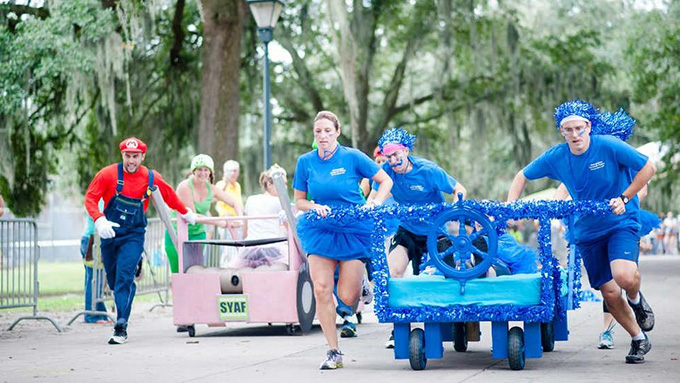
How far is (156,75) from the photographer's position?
24.7m

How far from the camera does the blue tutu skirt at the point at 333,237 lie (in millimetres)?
8477

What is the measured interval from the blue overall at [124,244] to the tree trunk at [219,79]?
914 centimetres

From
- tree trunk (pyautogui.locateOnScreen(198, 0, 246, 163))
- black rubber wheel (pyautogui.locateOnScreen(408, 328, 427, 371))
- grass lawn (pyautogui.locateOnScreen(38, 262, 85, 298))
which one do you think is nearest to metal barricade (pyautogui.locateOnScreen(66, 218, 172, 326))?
tree trunk (pyautogui.locateOnScreen(198, 0, 246, 163))

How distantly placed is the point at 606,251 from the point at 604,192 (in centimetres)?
43

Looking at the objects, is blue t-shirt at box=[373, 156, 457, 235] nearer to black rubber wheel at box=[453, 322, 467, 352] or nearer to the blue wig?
black rubber wheel at box=[453, 322, 467, 352]

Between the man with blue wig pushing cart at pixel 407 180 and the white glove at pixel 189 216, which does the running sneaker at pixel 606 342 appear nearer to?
the man with blue wig pushing cart at pixel 407 180

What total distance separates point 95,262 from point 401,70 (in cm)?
1684

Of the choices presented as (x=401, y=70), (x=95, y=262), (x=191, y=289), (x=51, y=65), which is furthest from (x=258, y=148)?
(x=191, y=289)

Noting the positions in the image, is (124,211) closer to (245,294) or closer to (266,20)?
(245,294)

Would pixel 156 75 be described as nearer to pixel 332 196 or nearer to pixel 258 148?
pixel 258 148

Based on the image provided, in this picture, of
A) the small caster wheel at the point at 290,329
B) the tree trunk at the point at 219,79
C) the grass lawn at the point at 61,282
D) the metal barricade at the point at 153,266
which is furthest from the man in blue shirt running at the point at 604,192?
the grass lawn at the point at 61,282

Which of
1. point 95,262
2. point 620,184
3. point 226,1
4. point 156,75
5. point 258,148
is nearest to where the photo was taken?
point 620,184

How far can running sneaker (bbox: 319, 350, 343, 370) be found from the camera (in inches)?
323

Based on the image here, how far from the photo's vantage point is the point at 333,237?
8516mm
